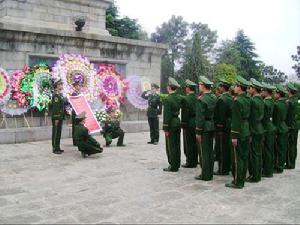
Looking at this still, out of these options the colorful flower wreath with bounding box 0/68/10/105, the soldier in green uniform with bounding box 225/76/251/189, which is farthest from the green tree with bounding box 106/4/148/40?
the soldier in green uniform with bounding box 225/76/251/189

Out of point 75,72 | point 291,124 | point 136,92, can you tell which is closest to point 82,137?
point 75,72

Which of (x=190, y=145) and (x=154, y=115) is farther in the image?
(x=154, y=115)

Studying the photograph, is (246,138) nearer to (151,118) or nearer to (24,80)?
(151,118)

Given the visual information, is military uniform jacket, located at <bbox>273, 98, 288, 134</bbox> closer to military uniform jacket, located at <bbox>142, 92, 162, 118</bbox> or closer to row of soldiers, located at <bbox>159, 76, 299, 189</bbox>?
row of soldiers, located at <bbox>159, 76, 299, 189</bbox>

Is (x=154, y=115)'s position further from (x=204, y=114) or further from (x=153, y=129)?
(x=204, y=114)

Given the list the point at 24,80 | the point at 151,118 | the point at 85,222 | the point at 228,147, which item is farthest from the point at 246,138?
the point at 24,80

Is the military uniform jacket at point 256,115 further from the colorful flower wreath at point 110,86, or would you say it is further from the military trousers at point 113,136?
the colorful flower wreath at point 110,86

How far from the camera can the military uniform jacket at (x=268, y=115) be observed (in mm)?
7652

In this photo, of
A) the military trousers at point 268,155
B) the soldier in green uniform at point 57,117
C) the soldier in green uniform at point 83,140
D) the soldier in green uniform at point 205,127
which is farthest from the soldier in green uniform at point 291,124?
the soldier in green uniform at point 57,117

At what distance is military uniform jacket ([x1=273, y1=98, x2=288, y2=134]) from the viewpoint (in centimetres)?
813

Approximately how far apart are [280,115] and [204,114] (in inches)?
73.6

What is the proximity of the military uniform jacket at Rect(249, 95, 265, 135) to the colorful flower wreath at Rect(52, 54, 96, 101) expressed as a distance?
651 centimetres

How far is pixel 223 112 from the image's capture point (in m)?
7.70

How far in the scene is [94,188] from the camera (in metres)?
6.61
